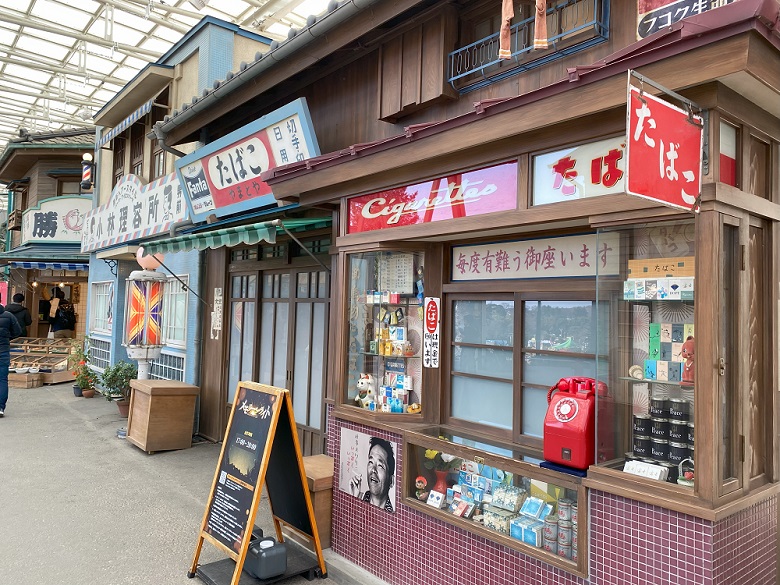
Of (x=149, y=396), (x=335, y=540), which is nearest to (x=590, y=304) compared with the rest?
(x=335, y=540)

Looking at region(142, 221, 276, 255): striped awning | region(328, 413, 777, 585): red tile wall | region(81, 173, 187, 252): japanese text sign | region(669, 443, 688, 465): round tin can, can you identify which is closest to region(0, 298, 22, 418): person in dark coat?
region(81, 173, 187, 252): japanese text sign

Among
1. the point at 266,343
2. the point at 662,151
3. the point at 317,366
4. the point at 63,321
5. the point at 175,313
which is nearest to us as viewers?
the point at 662,151

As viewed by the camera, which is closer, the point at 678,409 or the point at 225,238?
the point at 678,409

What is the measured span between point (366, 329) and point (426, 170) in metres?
1.62

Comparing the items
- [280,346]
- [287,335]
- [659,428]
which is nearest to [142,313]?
[280,346]

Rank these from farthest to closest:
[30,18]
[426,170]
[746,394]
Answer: [30,18]
[426,170]
[746,394]

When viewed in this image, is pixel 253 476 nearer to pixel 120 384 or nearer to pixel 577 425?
pixel 577 425

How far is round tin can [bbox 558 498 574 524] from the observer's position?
343 cm

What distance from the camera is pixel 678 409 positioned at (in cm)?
315

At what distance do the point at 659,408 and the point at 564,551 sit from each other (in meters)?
1.03

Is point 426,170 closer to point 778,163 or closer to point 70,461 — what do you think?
point 778,163

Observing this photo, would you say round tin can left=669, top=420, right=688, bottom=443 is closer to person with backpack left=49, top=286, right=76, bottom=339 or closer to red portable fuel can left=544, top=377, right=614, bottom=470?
red portable fuel can left=544, top=377, right=614, bottom=470

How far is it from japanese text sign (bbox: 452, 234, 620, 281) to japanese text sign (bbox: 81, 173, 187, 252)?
245 inches

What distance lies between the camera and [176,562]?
4.99m
